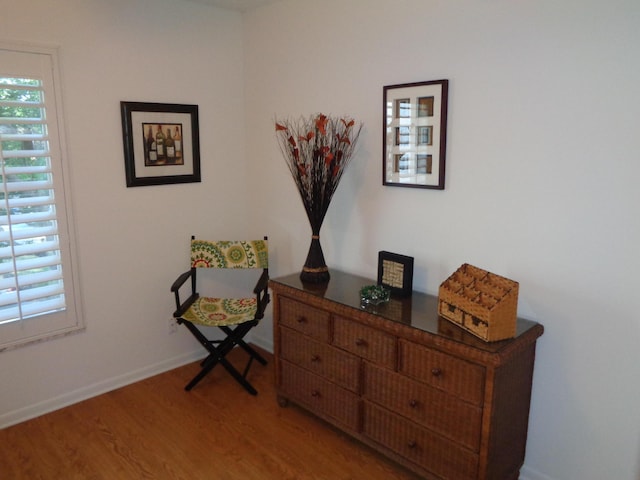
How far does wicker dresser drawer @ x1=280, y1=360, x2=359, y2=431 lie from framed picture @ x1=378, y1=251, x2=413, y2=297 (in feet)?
1.95

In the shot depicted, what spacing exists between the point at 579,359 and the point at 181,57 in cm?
292

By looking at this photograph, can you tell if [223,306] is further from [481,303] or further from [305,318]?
[481,303]

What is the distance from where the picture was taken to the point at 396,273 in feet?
8.91

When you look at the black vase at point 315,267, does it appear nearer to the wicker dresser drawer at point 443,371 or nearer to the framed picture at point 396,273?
the framed picture at point 396,273

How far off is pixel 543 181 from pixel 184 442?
88.9 inches

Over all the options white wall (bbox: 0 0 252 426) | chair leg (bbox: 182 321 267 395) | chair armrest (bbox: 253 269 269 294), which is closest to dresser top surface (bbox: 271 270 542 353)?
chair armrest (bbox: 253 269 269 294)

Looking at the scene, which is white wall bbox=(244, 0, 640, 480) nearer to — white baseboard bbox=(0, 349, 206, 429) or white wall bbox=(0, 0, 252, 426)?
white wall bbox=(0, 0, 252, 426)

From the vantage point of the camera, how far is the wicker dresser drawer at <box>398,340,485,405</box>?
7.04 feet

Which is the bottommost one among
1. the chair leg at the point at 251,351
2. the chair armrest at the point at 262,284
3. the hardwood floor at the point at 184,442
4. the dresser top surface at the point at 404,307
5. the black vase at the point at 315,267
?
the hardwood floor at the point at 184,442

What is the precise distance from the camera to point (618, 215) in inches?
81.4

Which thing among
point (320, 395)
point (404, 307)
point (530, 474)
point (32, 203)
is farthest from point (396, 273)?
point (32, 203)

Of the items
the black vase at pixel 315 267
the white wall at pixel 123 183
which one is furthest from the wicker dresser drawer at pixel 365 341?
the white wall at pixel 123 183

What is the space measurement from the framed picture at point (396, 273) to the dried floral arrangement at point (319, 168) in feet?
1.27

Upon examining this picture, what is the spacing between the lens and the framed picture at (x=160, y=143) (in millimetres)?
3230
